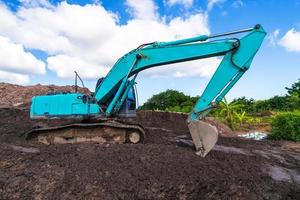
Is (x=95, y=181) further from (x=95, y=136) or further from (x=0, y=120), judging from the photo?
(x=0, y=120)

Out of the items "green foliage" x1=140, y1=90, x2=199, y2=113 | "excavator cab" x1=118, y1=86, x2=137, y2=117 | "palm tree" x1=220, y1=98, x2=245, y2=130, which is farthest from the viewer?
"green foliage" x1=140, y1=90, x2=199, y2=113

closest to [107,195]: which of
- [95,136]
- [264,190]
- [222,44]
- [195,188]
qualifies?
[195,188]

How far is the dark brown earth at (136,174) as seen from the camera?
6.00 m

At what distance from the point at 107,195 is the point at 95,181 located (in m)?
0.43

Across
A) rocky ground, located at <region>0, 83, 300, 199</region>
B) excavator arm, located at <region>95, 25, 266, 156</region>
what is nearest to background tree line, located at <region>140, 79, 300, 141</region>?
rocky ground, located at <region>0, 83, 300, 199</region>

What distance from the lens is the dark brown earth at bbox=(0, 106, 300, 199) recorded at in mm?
5996

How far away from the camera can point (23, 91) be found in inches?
864

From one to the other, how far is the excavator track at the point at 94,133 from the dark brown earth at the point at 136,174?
1.09m

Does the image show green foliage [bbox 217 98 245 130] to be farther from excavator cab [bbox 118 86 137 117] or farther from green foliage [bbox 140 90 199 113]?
excavator cab [bbox 118 86 137 117]

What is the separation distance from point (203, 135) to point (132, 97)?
2.63m

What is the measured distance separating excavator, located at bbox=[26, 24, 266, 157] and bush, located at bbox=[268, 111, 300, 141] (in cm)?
707

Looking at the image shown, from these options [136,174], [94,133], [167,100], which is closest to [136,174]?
[136,174]

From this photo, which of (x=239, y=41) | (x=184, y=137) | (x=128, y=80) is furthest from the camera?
(x=184, y=137)

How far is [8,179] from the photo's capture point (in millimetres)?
6301
